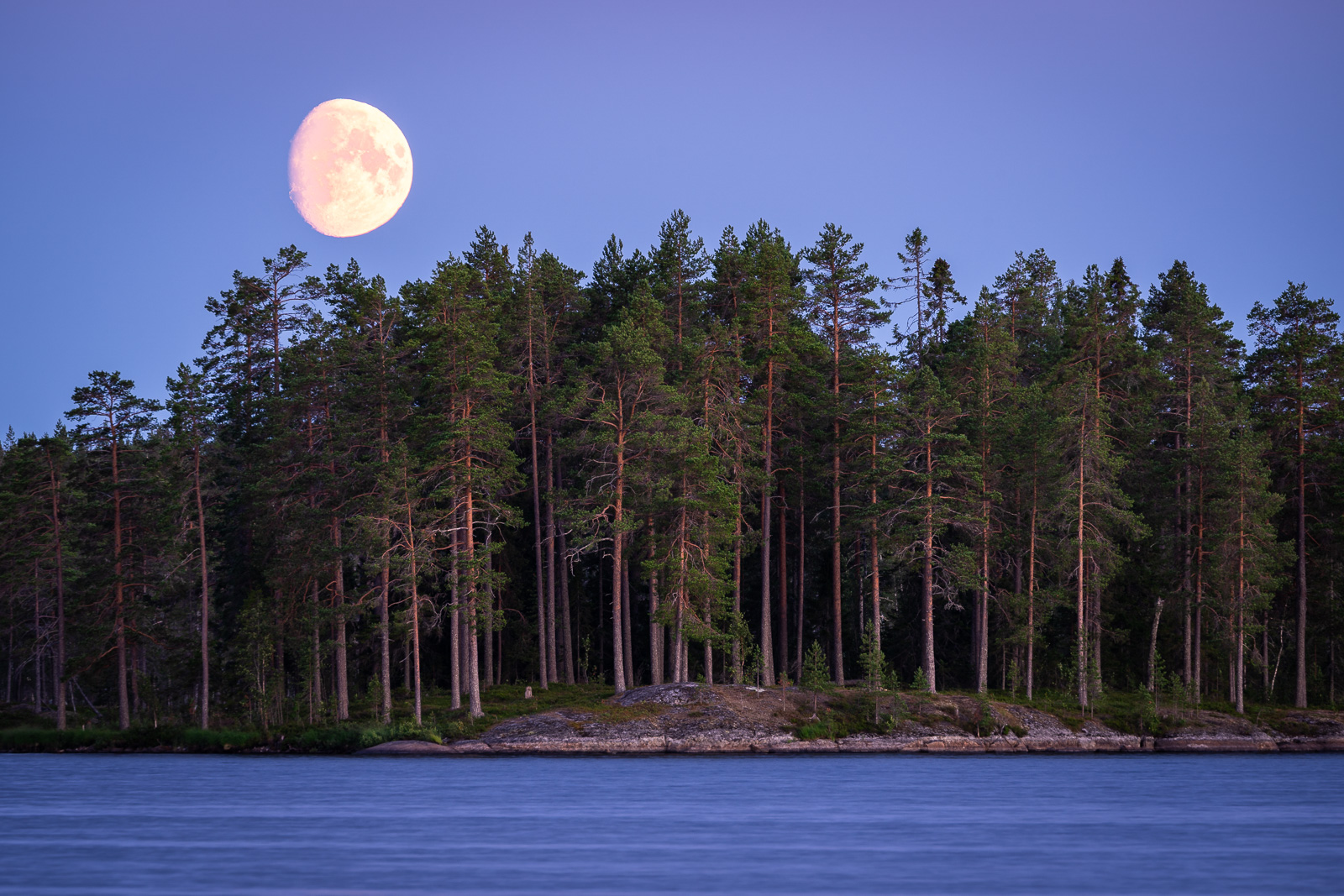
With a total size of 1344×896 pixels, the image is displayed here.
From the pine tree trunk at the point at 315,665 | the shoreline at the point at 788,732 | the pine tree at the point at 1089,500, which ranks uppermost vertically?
the pine tree at the point at 1089,500

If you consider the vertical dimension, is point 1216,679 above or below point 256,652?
below

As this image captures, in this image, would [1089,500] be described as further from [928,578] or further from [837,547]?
[837,547]

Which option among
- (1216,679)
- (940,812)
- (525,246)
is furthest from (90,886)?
(1216,679)

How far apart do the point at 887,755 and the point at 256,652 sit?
1112 inches

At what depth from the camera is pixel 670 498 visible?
52812mm

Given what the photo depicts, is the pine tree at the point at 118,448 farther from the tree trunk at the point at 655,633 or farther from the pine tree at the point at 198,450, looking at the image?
the tree trunk at the point at 655,633

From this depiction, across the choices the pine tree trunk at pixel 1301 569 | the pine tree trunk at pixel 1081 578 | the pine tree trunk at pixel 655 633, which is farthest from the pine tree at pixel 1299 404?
the pine tree trunk at pixel 655 633

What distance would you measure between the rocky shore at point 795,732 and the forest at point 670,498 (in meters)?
2.40

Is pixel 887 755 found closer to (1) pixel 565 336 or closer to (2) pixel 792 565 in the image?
(2) pixel 792 565

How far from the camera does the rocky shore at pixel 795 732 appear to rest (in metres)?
49.4

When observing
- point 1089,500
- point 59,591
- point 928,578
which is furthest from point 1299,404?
point 59,591


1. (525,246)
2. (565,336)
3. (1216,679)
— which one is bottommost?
(1216,679)

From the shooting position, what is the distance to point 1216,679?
69.3 meters

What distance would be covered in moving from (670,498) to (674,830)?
95.6 feet
